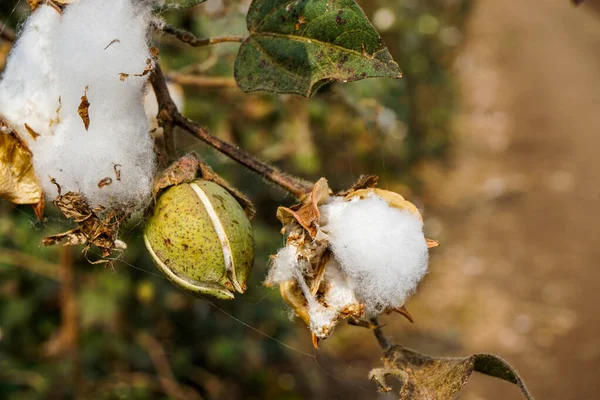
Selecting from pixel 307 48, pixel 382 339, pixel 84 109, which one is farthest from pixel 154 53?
pixel 382 339

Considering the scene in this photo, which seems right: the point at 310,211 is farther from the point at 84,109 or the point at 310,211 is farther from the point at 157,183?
the point at 84,109

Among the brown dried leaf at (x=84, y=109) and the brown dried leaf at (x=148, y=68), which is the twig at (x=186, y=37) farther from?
the brown dried leaf at (x=84, y=109)

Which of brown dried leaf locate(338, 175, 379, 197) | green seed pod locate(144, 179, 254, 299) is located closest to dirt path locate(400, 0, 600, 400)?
brown dried leaf locate(338, 175, 379, 197)

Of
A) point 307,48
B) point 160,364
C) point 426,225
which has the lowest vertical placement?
point 160,364

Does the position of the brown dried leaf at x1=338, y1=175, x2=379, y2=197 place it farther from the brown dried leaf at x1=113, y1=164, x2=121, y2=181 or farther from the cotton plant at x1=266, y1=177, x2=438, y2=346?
the brown dried leaf at x1=113, y1=164, x2=121, y2=181

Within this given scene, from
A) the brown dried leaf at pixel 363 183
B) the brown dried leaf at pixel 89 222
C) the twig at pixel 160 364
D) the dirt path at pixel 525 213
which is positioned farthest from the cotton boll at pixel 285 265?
the dirt path at pixel 525 213
